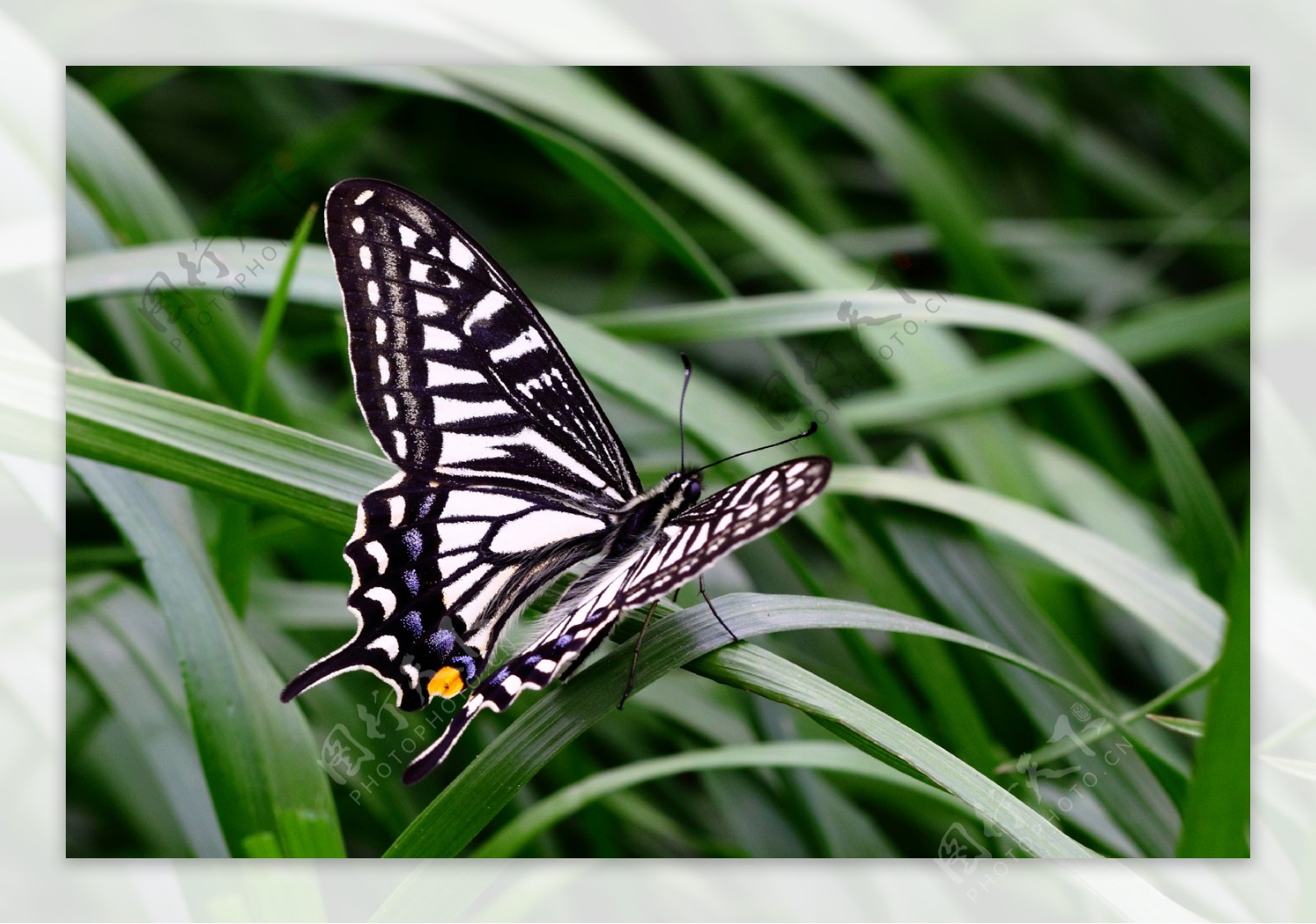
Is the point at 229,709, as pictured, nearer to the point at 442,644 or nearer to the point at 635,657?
the point at 442,644

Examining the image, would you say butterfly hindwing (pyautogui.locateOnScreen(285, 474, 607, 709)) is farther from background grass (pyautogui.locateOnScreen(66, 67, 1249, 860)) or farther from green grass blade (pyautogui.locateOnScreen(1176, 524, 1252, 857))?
green grass blade (pyautogui.locateOnScreen(1176, 524, 1252, 857))

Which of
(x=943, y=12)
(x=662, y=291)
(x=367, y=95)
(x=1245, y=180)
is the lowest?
(x=1245, y=180)

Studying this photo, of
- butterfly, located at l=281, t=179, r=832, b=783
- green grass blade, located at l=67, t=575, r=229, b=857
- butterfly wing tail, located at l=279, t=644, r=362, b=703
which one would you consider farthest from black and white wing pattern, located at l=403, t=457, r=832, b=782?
green grass blade, located at l=67, t=575, r=229, b=857

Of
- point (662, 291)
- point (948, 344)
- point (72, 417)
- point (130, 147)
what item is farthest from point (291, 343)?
point (948, 344)

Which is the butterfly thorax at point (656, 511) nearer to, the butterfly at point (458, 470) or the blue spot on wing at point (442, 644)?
the butterfly at point (458, 470)

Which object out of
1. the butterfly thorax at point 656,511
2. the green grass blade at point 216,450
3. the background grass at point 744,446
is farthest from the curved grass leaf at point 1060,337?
the green grass blade at point 216,450

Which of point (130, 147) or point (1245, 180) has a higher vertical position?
point (130, 147)

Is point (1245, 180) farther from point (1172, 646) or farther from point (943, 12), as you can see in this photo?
point (1172, 646)

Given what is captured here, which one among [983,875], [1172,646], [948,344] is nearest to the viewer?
[983,875]
